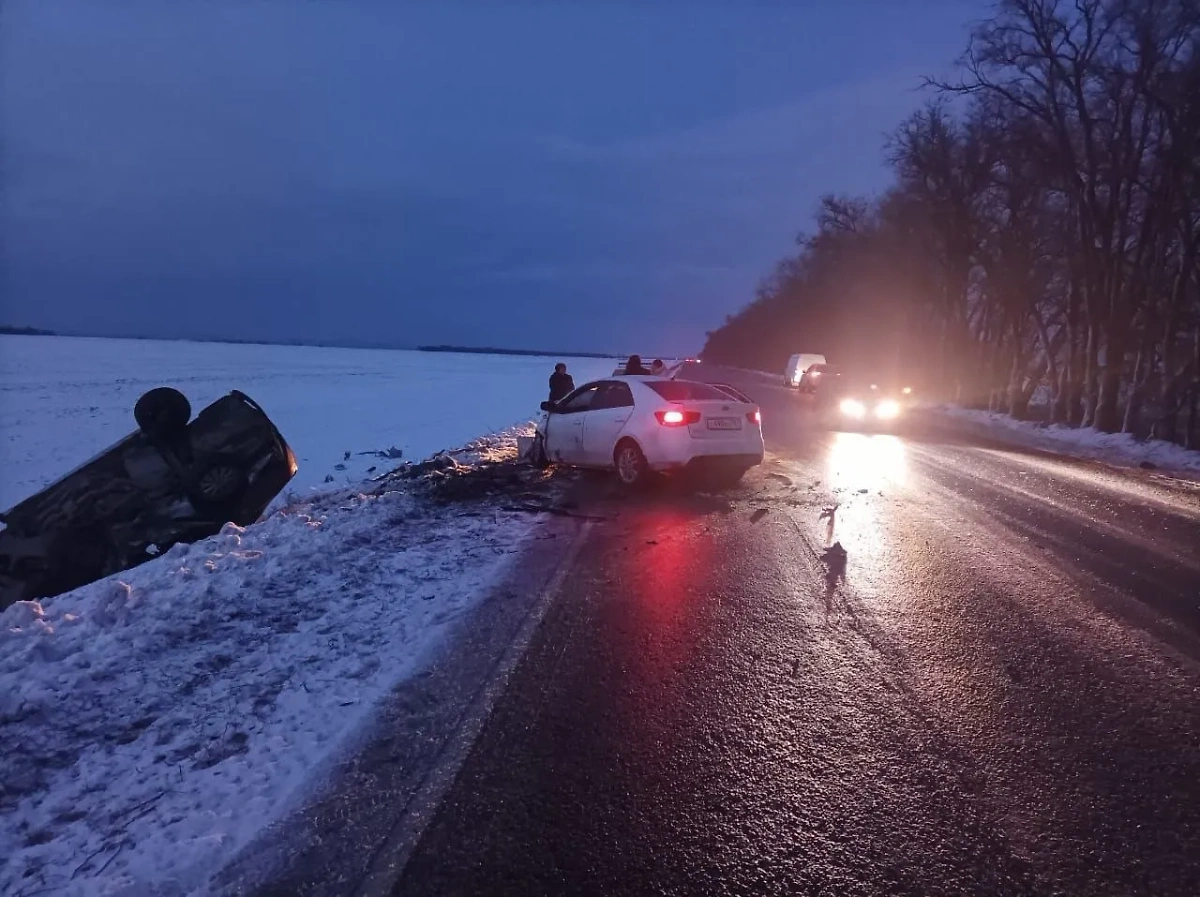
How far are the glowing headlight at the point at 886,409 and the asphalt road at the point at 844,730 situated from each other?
22599mm

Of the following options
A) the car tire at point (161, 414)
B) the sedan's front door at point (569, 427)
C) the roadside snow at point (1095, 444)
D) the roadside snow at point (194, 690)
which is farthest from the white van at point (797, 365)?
the roadside snow at point (194, 690)

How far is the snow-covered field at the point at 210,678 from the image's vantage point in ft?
11.9

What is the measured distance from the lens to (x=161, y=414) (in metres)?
10.2

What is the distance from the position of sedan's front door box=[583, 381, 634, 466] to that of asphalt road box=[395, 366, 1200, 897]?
404 centimetres

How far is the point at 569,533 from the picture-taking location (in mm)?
9852

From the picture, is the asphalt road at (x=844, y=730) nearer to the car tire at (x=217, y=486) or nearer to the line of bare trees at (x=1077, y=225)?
the car tire at (x=217, y=486)

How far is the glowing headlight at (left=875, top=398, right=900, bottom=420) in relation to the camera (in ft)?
102

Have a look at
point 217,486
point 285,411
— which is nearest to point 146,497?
point 217,486

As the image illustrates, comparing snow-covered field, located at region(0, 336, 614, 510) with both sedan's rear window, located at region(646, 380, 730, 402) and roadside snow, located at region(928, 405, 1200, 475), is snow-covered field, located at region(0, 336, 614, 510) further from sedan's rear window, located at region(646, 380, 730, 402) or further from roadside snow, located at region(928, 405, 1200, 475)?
roadside snow, located at region(928, 405, 1200, 475)

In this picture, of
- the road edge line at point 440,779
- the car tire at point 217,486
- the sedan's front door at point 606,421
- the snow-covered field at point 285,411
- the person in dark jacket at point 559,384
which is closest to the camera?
the road edge line at point 440,779

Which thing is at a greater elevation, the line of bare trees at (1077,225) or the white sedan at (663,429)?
the line of bare trees at (1077,225)

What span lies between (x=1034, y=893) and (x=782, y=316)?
4006 inches

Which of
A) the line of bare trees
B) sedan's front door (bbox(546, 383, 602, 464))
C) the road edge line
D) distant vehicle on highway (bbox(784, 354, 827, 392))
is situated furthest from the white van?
the road edge line

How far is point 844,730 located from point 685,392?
8595 mm
